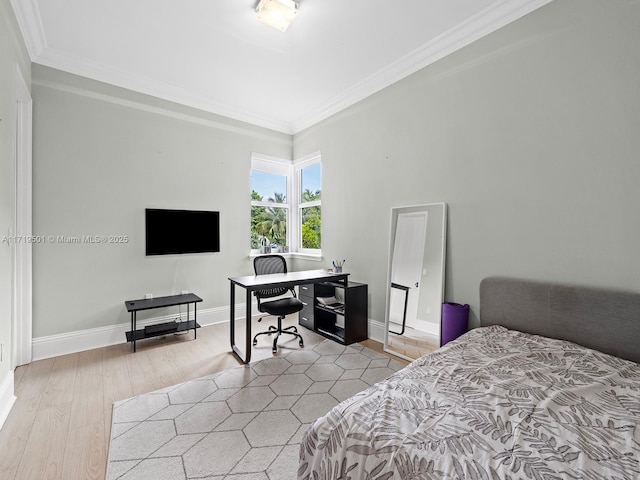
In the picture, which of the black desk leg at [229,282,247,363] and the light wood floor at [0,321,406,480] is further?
the black desk leg at [229,282,247,363]

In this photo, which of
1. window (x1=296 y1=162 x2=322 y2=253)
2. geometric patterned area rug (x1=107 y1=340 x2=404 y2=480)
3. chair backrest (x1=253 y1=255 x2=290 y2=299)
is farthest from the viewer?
window (x1=296 y1=162 x2=322 y2=253)

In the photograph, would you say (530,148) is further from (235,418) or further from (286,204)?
(286,204)

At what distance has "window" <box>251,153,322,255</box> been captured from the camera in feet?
15.3

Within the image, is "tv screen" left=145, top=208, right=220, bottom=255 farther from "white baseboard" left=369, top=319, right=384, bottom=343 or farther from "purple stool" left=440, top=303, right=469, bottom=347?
"purple stool" left=440, top=303, right=469, bottom=347

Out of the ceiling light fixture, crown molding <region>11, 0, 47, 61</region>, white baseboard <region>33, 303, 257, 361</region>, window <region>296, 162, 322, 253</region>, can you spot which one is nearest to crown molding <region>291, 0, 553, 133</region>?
window <region>296, 162, 322, 253</region>

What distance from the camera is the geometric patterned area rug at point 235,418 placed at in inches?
63.7

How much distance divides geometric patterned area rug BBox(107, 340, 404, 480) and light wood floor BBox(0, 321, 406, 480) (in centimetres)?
13

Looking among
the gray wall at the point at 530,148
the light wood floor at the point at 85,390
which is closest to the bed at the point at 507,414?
the gray wall at the point at 530,148

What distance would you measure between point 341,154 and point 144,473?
363cm

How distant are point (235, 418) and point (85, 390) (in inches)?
53.5

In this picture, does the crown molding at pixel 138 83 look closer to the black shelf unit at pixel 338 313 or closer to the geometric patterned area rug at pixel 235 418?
the black shelf unit at pixel 338 313

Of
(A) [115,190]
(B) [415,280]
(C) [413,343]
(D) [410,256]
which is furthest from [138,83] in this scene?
(C) [413,343]

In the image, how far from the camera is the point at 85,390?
2416mm

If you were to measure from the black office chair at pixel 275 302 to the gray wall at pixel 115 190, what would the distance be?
0.75 metres
